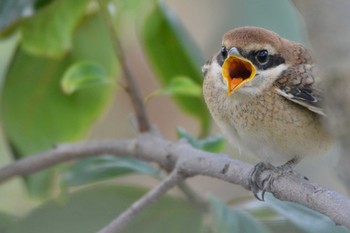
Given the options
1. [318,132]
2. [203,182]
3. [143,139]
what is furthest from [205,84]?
[203,182]

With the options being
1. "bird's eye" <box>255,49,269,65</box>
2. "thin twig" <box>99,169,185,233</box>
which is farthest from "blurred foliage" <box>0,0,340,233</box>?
"bird's eye" <box>255,49,269,65</box>

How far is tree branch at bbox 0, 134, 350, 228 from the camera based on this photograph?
1.25m

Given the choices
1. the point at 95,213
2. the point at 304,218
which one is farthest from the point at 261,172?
the point at 95,213

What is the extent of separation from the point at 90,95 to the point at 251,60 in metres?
0.67

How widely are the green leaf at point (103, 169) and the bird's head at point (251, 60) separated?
0.37 m

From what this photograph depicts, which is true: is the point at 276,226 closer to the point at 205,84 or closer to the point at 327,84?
the point at 205,84

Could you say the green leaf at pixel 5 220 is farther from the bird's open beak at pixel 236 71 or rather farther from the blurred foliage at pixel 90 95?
the bird's open beak at pixel 236 71

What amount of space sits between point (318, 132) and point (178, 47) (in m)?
0.58

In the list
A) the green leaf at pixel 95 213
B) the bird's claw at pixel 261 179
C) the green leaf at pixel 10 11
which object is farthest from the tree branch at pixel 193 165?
the green leaf at pixel 10 11

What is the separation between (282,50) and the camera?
175 centimetres

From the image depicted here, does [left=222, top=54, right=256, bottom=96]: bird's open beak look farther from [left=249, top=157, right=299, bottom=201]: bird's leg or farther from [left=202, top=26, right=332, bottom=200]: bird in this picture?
[left=249, top=157, right=299, bottom=201]: bird's leg

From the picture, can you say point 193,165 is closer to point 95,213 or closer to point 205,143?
point 205,143

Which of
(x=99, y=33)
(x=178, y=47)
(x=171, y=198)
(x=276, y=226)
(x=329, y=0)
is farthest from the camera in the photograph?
(x=99, y=33)

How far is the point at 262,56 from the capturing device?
1715mm
